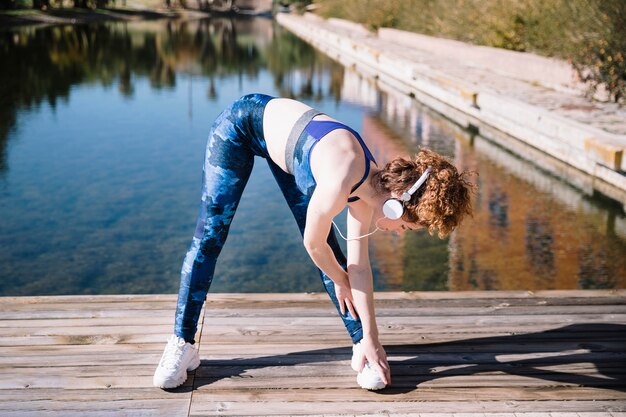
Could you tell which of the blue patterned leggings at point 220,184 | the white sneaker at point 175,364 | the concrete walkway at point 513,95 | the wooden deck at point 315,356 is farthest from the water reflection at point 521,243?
the white sneaker at point 175,364

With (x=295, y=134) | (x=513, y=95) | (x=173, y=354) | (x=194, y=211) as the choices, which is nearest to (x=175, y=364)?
(x=173, y=354)

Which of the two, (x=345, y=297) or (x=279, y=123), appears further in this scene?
(x=345, y=297)

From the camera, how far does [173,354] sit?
3.06 meters

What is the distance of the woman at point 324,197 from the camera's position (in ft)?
8.60

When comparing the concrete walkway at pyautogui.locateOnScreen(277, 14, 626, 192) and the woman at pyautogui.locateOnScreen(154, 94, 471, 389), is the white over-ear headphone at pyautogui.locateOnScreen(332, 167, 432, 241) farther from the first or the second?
the concrete walkway at pyautogui.locateOnScreen(277, 14, 626, 192)

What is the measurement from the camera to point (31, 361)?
10.6ft

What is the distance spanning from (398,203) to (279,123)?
578 mm

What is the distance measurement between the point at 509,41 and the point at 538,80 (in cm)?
347

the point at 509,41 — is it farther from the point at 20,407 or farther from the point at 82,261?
the point at 20,407

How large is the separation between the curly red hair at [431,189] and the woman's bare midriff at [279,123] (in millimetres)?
346

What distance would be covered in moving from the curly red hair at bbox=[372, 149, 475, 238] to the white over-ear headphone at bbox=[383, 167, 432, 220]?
0.07 ft

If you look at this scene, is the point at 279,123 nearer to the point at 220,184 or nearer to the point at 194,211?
the point at 220,184

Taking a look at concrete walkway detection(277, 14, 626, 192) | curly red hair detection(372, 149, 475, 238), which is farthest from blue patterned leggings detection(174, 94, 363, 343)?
concrete walkway detection(277, 14, 626, 192)

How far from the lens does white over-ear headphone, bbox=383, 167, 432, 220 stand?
2.61 meters
